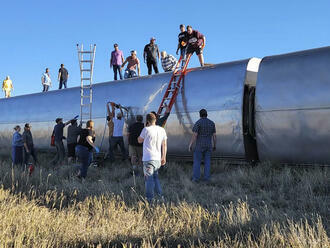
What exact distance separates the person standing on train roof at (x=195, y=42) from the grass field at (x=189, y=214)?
147 inches

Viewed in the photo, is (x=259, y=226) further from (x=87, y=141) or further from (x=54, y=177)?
(x=54, y=177)

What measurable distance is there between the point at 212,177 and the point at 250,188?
4.28ft

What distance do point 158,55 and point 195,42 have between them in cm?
270

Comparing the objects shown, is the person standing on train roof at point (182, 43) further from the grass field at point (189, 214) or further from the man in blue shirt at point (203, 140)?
the grass field at point (189, 214)

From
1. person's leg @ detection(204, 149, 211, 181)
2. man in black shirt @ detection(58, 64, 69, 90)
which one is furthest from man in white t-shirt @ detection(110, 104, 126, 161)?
man in black shirt @ detection(58, 64, 69, 90)

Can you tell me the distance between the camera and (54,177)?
31.1 feet

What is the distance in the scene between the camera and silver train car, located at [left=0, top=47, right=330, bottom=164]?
790cm

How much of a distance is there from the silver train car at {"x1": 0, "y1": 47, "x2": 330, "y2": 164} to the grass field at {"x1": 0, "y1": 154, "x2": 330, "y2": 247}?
530 mm

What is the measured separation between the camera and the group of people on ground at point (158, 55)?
11203 millimetres

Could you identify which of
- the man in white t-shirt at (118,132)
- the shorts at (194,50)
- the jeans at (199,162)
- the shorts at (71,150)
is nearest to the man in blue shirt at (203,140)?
the jeans at (199,162)

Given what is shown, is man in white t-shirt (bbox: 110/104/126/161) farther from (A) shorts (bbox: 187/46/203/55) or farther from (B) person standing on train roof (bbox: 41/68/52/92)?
(B) person standing on train roof (bbox: 41/68/52/92)

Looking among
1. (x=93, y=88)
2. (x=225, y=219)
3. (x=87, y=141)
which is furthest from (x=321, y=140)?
(x=93, y=88)

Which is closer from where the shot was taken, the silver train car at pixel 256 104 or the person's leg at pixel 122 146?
the silver train car at pixel 256 104

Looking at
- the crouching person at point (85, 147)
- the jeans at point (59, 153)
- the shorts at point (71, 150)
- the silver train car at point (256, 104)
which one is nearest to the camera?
the silver train car at point (256, 104)
